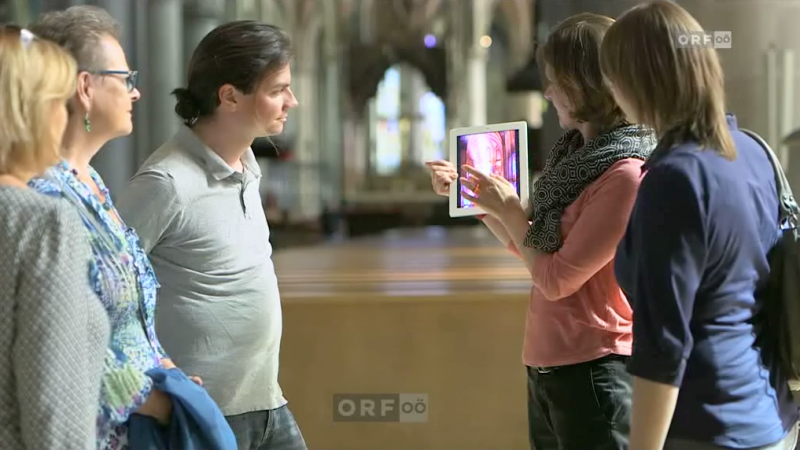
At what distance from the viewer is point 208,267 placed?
75.5 inches

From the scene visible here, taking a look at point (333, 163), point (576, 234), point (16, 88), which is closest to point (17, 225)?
point (16, 88)

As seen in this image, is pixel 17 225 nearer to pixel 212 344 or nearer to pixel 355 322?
pixel 212 344

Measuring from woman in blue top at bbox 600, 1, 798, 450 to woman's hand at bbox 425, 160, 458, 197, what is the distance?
27.7 inches

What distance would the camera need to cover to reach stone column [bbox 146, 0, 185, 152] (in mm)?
3997

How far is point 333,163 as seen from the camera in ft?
60.7

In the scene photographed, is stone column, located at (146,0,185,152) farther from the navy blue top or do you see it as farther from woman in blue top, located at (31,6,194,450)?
the navy blue top

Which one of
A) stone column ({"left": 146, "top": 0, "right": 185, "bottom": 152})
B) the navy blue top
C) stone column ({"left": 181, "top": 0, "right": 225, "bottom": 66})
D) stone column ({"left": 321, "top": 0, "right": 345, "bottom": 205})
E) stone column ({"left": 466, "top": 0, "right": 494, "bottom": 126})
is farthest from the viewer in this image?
stone column ({"left": 466, "top": 0, "right": 494, "bottom": 126})

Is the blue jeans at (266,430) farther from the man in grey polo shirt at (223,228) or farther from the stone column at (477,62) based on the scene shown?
the stone column at (477,62)

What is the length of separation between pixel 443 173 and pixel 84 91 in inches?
36.1

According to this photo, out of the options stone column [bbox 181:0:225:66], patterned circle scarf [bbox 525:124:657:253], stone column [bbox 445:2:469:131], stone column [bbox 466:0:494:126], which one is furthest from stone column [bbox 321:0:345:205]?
patterned circle scarf [bbox 525:124:657:253]

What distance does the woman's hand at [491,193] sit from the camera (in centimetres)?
199

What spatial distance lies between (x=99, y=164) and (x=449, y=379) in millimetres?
1840

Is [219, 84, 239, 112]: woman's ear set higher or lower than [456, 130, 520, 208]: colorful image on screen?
higher

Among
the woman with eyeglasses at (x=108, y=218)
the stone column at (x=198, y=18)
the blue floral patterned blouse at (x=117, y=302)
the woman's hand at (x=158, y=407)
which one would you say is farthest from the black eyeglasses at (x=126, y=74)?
the stone column at (x=198, y=18)
